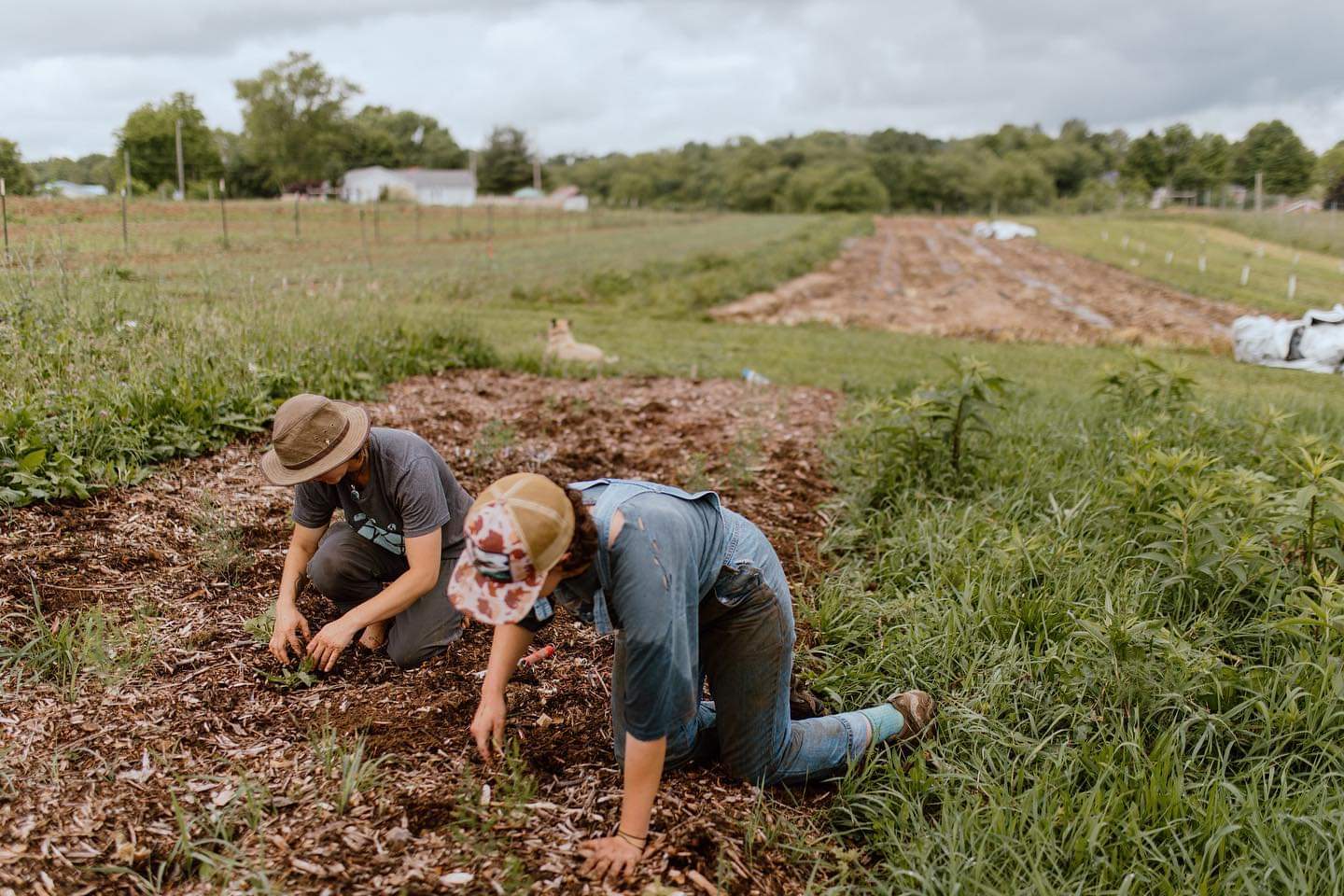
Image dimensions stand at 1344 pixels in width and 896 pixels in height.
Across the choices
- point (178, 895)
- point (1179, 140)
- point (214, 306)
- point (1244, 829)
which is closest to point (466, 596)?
point (178, 895)

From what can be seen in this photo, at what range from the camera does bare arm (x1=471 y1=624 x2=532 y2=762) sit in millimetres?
2389

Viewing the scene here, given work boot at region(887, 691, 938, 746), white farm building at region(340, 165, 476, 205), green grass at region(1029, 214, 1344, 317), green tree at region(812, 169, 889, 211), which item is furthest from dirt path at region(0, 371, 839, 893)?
white farm building at region(340, 165, 476, 205)

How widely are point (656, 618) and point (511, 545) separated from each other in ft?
1.26

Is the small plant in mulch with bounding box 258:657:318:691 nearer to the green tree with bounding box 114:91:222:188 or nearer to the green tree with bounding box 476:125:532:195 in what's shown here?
the green tree with bounding box 114:91:222:188

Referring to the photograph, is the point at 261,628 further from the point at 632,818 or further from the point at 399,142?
the point at 399,142

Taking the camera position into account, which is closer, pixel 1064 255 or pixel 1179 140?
pixel 1064 255

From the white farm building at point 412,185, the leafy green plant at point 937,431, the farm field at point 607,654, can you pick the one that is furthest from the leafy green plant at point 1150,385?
the white farm building at point 412,185

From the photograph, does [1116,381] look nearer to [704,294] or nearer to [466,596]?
[466,596]

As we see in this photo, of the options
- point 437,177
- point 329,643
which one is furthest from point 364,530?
point 437,177

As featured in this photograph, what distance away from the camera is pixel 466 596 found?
6.31ft

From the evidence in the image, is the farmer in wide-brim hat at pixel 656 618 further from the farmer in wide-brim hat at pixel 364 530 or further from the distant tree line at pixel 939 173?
the distant tree line at pixel 939 173

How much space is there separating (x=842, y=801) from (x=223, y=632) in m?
2.31

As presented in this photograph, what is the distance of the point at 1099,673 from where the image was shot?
296cm

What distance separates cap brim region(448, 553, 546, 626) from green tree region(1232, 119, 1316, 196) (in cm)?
6438
